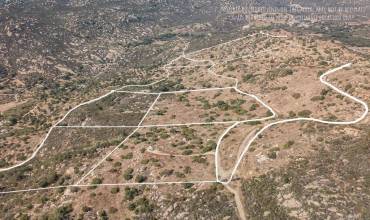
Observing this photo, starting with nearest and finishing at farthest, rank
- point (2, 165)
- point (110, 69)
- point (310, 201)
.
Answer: point (310, 201)
point (2, 165)
point (110, 69)

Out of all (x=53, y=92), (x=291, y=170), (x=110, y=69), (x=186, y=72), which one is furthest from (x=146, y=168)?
(x=110, y=69)

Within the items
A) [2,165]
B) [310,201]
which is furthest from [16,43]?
[310,201]

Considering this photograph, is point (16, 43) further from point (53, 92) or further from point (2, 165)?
point (2, 165)

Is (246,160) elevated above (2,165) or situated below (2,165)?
above

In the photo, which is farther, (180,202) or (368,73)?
(368,73)

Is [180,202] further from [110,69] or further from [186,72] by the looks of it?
[110,69]

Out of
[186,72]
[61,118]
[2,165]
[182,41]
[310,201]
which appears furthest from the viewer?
[182,41]

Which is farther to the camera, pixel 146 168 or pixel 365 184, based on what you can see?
pixel 146 168

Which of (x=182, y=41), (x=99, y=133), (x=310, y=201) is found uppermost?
(x=310, y=201)

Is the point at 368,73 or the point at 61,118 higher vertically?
the point at 368,73
